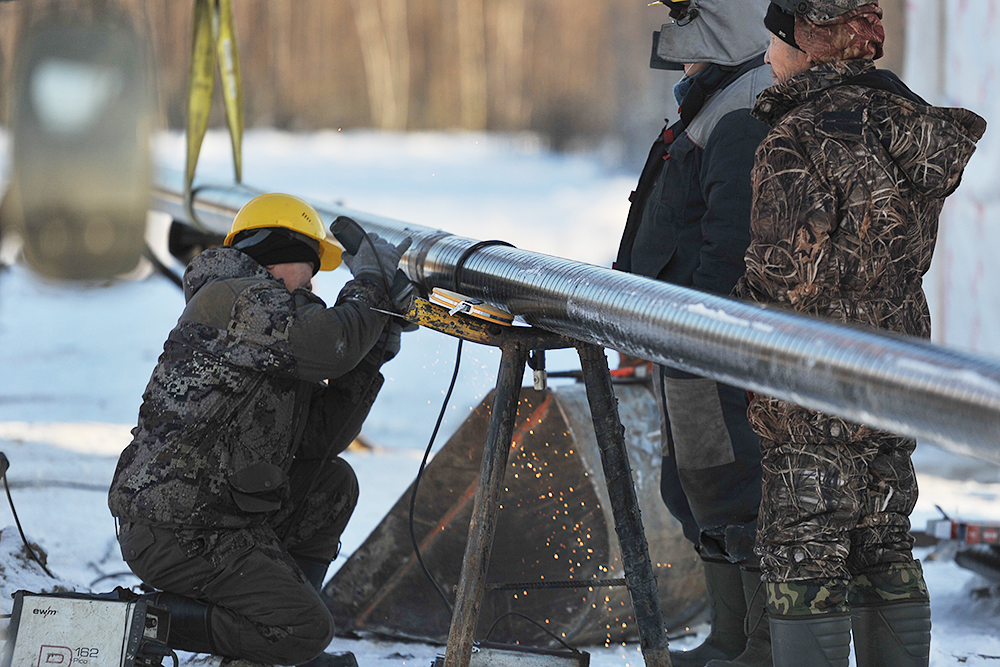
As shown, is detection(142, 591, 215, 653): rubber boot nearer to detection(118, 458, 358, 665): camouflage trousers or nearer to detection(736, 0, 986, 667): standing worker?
detection(118, 458, 358, 665): camouflage trousers

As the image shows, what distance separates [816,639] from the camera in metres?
1.68

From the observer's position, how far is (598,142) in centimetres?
786

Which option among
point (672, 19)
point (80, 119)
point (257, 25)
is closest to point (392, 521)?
point (672, 19)

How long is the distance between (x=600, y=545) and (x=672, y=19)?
1.30 meters

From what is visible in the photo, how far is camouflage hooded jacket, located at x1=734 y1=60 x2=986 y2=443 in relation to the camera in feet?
5.50

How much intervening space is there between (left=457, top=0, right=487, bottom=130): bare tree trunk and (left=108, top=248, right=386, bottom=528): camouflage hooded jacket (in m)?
6.07

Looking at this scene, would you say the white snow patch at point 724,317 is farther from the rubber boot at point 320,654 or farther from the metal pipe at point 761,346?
the rubber boot at point 320,654

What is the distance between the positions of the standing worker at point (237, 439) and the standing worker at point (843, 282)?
3.00ft

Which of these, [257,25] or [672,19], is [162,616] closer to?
[672,19]

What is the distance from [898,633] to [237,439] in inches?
53.0

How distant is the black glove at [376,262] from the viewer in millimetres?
2293

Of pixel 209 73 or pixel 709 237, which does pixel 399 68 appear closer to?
pixel 209 73

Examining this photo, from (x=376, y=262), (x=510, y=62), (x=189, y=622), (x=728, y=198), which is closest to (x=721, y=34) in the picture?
(x=728, y=198)

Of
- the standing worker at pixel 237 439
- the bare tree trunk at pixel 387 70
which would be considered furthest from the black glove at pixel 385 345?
the bare tree trunk at pixel 387 70
